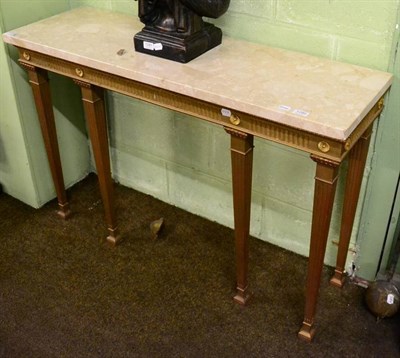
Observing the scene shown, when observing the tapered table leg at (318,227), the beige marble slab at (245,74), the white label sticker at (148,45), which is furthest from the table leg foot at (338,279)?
the white label sticker at (148,45)

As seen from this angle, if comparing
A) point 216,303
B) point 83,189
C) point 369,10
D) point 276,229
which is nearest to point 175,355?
point 216,303

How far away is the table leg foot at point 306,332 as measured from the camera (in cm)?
202

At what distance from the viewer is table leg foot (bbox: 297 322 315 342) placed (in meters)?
2.02

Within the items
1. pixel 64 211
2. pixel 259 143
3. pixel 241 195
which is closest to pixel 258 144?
pixel 259 143

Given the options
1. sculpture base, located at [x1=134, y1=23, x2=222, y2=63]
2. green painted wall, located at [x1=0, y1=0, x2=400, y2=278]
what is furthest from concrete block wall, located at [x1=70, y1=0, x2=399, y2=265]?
sculpture base, located at [x1=134, y1=23, x2=222, y2=63]

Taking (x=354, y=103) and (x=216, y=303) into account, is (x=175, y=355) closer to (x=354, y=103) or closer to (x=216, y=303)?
(x=216, y=303)

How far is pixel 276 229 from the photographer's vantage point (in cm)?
238

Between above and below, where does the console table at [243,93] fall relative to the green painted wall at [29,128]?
above

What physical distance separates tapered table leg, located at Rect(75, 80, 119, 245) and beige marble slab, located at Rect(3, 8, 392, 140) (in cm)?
17

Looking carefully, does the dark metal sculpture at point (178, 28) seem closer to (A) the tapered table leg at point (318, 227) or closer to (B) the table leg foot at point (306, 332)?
(A) the tapered table leg at point (318, 227)

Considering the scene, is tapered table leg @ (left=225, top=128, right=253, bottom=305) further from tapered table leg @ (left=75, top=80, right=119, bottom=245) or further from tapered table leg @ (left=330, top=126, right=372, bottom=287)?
tapered table leg @ (left=75, top=80, right=119, bottom=245)

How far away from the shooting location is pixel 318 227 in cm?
177

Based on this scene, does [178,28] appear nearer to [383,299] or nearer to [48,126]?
[48,126]

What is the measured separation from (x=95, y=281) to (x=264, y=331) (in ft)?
2.25
